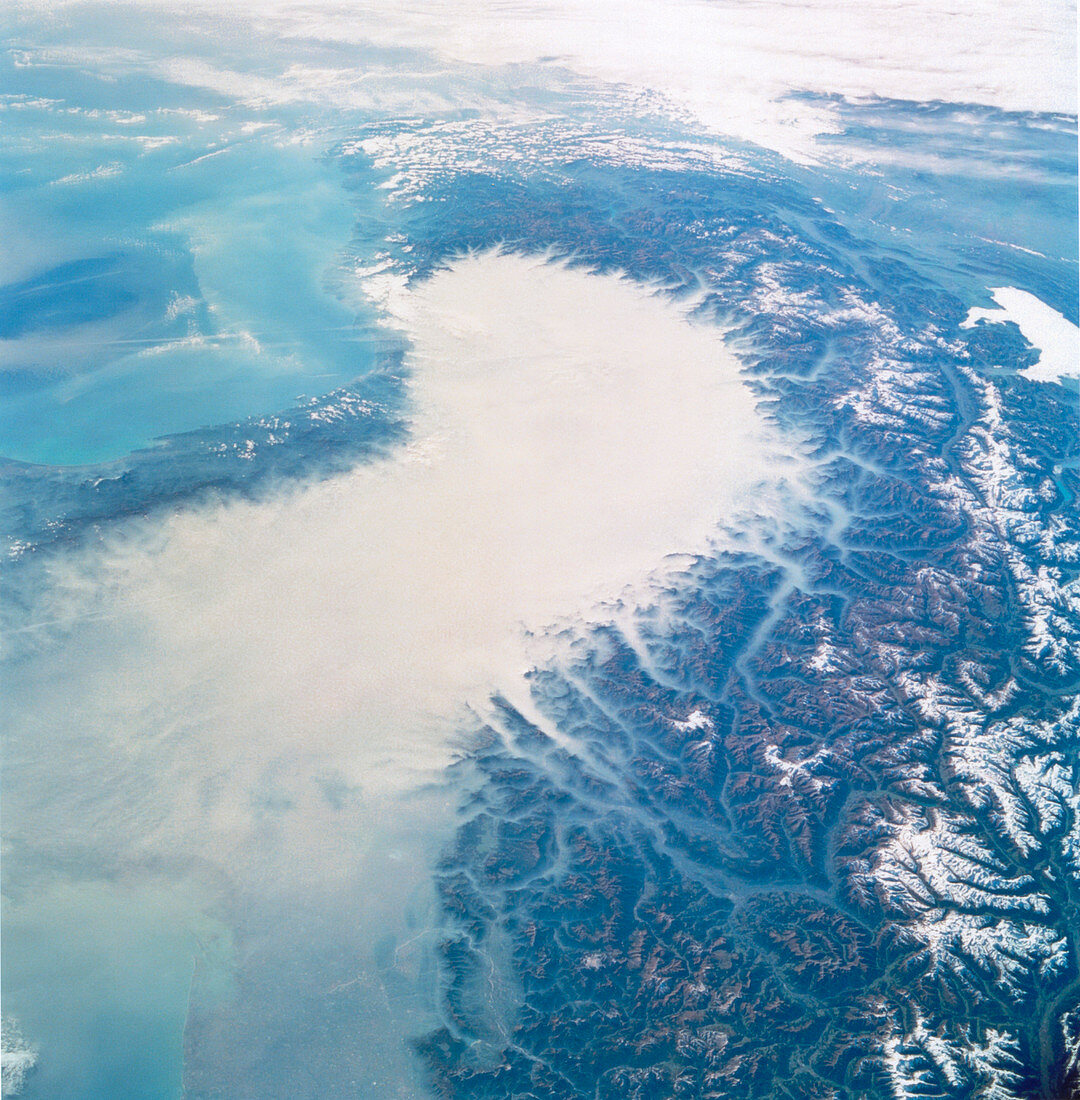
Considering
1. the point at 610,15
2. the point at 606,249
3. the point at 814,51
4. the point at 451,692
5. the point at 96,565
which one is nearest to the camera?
the point at 451,692

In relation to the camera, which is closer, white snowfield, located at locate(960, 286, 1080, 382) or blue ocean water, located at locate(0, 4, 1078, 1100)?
blue ocean water, located at locate(0, 4, 1078, 1100)

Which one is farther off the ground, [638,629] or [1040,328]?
[1040,328]

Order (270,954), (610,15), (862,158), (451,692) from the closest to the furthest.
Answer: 1. (270,954)
2. (451,692)
3. (862,158)
4. (610,15)

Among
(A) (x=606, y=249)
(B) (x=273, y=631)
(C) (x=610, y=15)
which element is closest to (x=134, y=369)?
(B) (x=273, y=631)

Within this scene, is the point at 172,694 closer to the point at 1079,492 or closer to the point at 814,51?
the point at 1079,492
